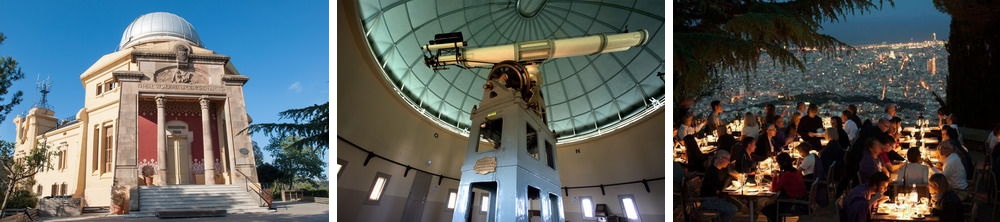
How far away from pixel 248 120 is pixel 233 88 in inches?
12.5

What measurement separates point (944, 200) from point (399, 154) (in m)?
2.68

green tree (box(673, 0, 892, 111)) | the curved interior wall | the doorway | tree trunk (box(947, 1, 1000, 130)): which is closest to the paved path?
the doorway

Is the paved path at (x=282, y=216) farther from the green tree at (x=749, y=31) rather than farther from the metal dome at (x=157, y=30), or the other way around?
the green tree at (x=749, y=31)

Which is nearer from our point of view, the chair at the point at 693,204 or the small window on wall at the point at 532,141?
the small window on wall at the point at 532,141

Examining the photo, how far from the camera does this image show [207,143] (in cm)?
532

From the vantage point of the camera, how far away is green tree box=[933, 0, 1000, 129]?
2846 millimetres

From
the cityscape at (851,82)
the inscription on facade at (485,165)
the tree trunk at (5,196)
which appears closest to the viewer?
the inscription on facade at (485,165)

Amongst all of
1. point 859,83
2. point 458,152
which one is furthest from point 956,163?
point 458,152

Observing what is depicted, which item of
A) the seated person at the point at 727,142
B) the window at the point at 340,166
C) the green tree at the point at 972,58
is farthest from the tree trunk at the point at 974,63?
the window at the point at 340,166

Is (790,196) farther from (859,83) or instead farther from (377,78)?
(377,78)

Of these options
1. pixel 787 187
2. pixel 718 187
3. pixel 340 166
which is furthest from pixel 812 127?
pixel 340 166

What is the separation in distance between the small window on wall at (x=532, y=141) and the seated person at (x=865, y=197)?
1707mm

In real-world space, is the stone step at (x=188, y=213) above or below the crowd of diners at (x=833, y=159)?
below

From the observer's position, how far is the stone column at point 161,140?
16.0 ft
